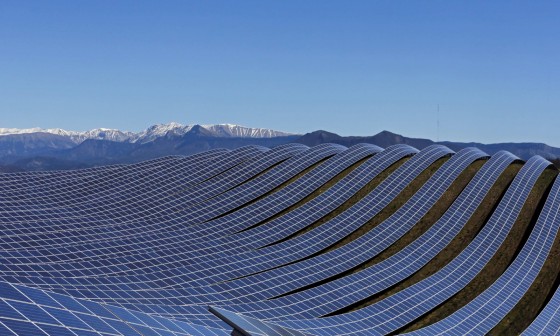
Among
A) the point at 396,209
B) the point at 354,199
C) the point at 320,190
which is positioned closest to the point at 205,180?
the point at 320,190

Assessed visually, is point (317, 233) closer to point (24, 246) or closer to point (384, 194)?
point (384, 194)

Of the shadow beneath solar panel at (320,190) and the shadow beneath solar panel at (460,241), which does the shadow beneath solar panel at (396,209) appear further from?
the shadow beneath solar panel at (320,190)

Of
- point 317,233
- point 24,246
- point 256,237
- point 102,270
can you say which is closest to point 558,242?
point 317,233

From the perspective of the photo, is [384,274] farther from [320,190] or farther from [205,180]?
[205,180]

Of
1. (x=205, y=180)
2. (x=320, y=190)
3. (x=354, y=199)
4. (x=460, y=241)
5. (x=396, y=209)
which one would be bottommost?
(x=460, y=241)

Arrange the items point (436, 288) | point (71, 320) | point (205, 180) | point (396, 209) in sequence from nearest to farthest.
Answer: point (71, 320), point (436, 288), point (396, 209), point (205, 180)

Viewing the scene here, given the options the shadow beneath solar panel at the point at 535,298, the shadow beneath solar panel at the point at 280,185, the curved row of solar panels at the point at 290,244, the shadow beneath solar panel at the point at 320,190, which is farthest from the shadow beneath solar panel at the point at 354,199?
the shadow beneath solar panel at the point at 535,298
